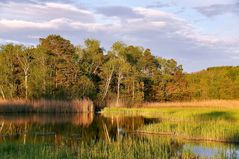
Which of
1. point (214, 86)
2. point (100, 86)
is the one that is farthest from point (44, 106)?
point (214, 86)

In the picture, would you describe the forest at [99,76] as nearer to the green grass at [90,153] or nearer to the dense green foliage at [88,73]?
the dense green foliage at [88,73]

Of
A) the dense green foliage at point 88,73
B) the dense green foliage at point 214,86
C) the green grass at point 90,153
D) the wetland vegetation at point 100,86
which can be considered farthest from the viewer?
the dense green foliage at point 214,86

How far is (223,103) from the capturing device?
4241 cm

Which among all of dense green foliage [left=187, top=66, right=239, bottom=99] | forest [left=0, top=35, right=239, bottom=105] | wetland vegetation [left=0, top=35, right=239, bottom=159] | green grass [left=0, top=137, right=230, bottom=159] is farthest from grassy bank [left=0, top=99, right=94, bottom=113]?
green grass [left=0, top=137, right=230, bottom=159]

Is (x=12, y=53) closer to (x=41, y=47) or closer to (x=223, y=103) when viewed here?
(x=41, y=47)

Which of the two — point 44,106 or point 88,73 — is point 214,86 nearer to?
point 88,73

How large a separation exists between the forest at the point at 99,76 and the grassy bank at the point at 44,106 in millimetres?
3152

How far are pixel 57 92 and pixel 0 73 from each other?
6962 millimetres

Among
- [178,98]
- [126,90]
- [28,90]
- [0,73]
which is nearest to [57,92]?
[28,90]

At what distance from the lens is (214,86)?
53.6 m

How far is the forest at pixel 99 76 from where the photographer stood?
45.1 meters

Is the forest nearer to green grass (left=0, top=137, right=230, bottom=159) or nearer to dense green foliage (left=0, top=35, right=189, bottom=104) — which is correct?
dense green foliage (left=0, top=35, right=189, bottom=104)

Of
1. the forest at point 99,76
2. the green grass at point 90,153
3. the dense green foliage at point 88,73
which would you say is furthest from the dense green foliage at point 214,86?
the green grass at point 90,153

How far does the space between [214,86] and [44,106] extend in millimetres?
26291
